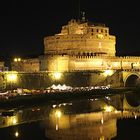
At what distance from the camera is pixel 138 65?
221 ft

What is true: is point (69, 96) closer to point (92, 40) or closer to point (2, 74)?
point (2, 74)

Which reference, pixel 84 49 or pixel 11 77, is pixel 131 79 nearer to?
pixel 84 49

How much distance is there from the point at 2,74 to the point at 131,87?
1982 centimetres

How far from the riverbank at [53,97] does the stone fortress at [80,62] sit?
3377 millimetres

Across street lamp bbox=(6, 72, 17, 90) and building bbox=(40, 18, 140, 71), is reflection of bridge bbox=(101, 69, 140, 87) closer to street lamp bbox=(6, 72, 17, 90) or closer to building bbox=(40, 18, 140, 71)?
building bbox=(40, 18, 140, 71)

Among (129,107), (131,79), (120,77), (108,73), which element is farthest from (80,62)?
(129,107)

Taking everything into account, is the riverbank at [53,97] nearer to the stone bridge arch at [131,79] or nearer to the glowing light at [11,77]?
the stone bridge arch at [131,79]

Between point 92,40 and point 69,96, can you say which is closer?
point 69,96

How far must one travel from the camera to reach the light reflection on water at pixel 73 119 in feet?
92.5

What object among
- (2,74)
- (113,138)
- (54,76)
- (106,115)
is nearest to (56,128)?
(113,138)

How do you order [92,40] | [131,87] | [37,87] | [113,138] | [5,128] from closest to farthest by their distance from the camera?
1. [113,138]
2. [5,128]
3. [37,87]
4. [131,87]
5. [92,40]

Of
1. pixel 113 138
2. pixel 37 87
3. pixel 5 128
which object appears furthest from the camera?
pixel 37 87

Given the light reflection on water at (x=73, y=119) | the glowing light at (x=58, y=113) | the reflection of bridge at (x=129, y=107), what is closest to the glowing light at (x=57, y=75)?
the light reflection on water at (x=73, y=119)

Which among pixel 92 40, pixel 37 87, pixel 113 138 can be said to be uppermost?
pixel 92 40
